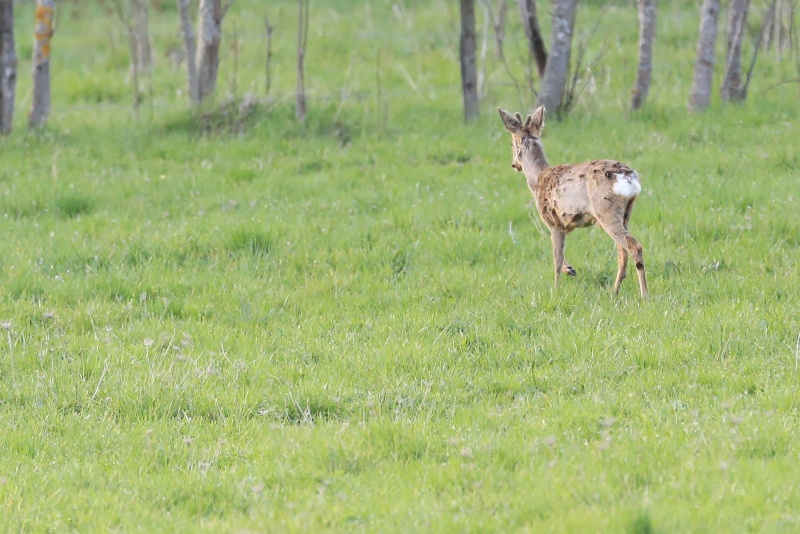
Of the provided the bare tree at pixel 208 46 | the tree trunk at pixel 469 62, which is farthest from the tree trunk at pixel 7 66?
the tree trunk at pixel 469 62

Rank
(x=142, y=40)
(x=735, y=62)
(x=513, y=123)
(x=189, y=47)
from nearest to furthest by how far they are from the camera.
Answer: (x=513, y=123), (x=735, y=62), (x=189, y=47), (x=142, y=40)

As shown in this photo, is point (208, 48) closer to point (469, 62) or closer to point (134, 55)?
point (469, 62)

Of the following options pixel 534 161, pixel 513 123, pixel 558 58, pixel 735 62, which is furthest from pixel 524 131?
pixel 735 62

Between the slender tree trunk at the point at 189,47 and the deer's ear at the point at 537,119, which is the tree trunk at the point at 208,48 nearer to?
the slender tree trunk at the point at 189,47

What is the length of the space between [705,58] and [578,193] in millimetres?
6840

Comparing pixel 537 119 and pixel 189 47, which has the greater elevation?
pixel 189 47

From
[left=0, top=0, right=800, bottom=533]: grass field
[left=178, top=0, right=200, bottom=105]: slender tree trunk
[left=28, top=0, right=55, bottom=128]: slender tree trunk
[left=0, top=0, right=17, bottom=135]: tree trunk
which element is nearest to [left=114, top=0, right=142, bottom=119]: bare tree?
[left=0, top=0, right=800, bottom=533]: grass field

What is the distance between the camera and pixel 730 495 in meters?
4.54

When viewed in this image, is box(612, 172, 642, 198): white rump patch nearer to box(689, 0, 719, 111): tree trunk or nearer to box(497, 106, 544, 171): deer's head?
box(497, 106, 544, 171): deer's head

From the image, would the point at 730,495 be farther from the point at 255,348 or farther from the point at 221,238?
the point at 221,238

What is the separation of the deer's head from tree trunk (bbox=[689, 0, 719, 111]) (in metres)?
5.95

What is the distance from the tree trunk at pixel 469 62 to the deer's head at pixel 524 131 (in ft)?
18.3

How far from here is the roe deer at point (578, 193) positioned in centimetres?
752

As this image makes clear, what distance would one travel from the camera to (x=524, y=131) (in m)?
8.55
